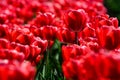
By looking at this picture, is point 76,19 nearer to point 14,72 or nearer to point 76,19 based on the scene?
point 76,19

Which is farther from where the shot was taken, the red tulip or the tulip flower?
the tulip flower

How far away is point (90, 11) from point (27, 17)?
1.59 meters

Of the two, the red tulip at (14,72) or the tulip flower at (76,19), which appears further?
the tulip flower at (76,19)

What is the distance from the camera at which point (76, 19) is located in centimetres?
242

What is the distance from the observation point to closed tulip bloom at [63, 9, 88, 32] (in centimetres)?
239

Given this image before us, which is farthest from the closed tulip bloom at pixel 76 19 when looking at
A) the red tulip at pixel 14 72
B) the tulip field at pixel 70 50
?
the red tulip at pixel 14 72

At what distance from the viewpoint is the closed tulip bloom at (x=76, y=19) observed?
239 cm

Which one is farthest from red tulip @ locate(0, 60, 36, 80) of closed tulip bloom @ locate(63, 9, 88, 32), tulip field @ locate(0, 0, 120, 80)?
closed tulip bloom @ locate(63, 9, 88, 32)

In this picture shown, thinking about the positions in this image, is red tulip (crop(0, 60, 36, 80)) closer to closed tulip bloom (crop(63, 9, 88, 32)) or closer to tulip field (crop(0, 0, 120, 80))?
tulip field (crop(0, 0, 120, 80))

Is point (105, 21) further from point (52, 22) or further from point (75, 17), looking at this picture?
point (52, 22)

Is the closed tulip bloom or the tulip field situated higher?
the closed tulip bloom

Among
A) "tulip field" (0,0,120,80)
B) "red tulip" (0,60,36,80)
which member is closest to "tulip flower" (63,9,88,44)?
"tulip field" (0,0,120,80)

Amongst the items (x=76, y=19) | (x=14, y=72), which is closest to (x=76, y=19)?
(x=76, y=19)

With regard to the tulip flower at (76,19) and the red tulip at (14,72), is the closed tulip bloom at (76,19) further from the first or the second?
the red tulip at (14,72)
